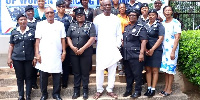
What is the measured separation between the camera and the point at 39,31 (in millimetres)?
4613

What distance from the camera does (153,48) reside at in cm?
488

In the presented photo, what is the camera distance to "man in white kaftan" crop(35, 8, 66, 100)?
461cm

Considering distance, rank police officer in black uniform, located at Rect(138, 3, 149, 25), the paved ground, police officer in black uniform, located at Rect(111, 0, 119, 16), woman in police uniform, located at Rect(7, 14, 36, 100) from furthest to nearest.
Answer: the paved ground → police officer in black uniform, located at Rect(111, 0, 119, 16) → police officer in black uniform, located at Rect(138, 3, 149, 25) → woman in police uniform, located at Rect(7, 14, 36, 100)

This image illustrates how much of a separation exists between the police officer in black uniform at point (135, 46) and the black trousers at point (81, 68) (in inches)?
28.8

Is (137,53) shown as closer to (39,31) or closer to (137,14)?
(137,14)

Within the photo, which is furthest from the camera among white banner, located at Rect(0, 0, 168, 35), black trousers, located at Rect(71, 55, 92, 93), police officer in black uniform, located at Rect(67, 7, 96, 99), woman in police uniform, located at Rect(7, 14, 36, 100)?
white banner, located at Rect(0, 0, 168, 35)

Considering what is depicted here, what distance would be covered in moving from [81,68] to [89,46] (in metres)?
0.45

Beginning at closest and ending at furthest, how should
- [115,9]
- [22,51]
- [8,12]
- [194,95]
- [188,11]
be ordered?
[22,51], [115,9], [194,95], [8,12], [188,11]

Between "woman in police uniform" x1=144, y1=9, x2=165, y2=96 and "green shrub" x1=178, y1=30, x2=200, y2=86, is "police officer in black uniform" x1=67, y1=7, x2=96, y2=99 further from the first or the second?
"green shrub" x1=178, y1=30, x2=200, y2=86

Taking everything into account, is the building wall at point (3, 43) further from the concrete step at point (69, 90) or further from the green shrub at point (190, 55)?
the green shrub at point (190, 55)

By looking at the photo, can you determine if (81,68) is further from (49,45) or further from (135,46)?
(135,46)

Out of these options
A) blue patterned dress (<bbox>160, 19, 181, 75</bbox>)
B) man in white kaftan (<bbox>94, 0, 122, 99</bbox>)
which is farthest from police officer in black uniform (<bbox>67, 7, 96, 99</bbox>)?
blue patterned dress (<bbox>160, 19, 181, 75</bbox>)

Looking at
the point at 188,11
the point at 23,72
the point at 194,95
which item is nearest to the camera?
the point at 23,72

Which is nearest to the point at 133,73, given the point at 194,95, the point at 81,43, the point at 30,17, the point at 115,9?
the point at 81,43
